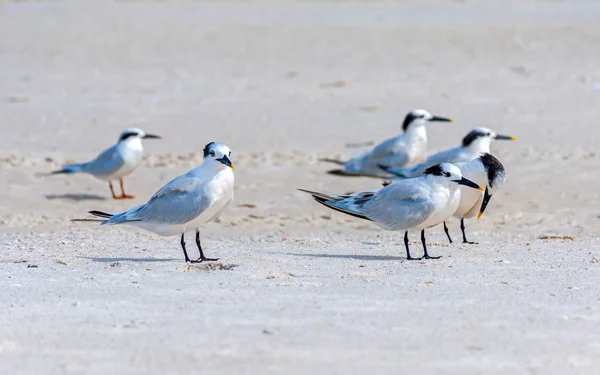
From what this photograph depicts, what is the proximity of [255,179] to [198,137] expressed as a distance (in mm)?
2066

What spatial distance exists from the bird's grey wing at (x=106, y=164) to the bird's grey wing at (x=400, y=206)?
11.0 ft

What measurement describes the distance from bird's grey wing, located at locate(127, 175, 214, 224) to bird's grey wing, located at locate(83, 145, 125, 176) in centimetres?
324

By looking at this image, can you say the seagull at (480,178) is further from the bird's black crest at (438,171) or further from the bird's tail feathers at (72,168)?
the bird's tail feathers at (72,168)

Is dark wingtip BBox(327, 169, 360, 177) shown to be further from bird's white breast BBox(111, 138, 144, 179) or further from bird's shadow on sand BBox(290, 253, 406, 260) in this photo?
bird's shadow on sand BBox(290, 253, 406, 260)

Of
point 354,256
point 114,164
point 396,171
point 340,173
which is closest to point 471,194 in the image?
point 354,256

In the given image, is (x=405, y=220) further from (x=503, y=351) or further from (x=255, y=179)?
(x=255, y=179)

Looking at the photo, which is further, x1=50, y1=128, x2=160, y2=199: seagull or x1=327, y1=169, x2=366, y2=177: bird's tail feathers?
x1=327, y1=169, x2=366, y2=177: bird's tail feathers

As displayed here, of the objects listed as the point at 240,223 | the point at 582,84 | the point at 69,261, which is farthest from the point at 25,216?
the point at 582,84

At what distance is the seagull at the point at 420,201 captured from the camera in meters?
6.98

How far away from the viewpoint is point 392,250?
24.3 feet

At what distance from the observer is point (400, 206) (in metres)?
7.08

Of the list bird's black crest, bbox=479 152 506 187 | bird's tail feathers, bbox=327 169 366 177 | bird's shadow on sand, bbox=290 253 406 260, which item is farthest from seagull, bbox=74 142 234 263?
bird's tail feathers, bbox=327 169 366 177

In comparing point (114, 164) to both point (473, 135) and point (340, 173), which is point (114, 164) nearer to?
point (340, 173)

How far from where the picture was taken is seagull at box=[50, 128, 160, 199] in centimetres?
1005
